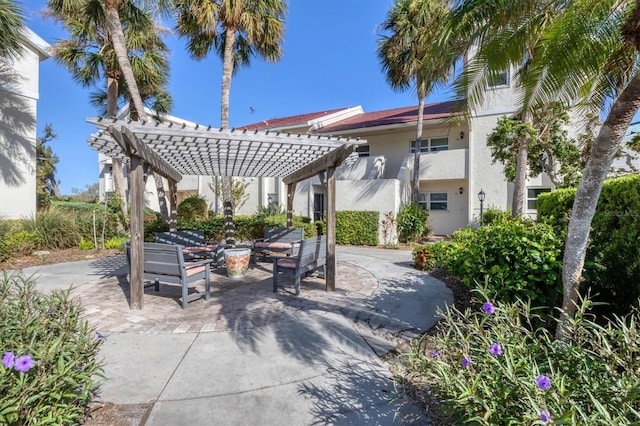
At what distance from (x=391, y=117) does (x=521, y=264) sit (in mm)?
17075

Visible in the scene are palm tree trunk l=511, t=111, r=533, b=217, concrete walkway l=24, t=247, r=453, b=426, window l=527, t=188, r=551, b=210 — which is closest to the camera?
concrete walkway l=24, t=247, r=453, b=426

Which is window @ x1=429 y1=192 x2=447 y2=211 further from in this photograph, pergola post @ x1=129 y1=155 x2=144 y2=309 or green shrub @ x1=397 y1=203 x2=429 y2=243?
pergola post @ x1=129 y1=155 x2=144 y2=309

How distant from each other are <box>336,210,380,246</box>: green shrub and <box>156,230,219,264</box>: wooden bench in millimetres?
7156

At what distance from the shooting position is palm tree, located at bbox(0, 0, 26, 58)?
9308 millimetres

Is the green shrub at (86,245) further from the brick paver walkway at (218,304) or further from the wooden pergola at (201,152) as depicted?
the brick paver walkway at (218,304)

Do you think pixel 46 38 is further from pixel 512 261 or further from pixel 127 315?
pixel 512 261

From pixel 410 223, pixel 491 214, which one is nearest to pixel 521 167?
pixel 491 214

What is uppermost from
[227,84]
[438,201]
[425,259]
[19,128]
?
[227,84]

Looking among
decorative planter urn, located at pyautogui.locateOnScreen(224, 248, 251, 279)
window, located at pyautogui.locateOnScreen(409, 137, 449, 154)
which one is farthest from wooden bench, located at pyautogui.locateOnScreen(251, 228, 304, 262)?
window, located at pyautogui.locateOnScreen(409, 137, 449, 154)

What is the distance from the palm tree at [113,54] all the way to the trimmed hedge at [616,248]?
1220cm

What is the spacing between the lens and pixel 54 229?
36.6 feet

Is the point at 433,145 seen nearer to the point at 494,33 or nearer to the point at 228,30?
the point at 228,30

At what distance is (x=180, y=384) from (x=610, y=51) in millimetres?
6147

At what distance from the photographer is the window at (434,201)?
57.8 feet
